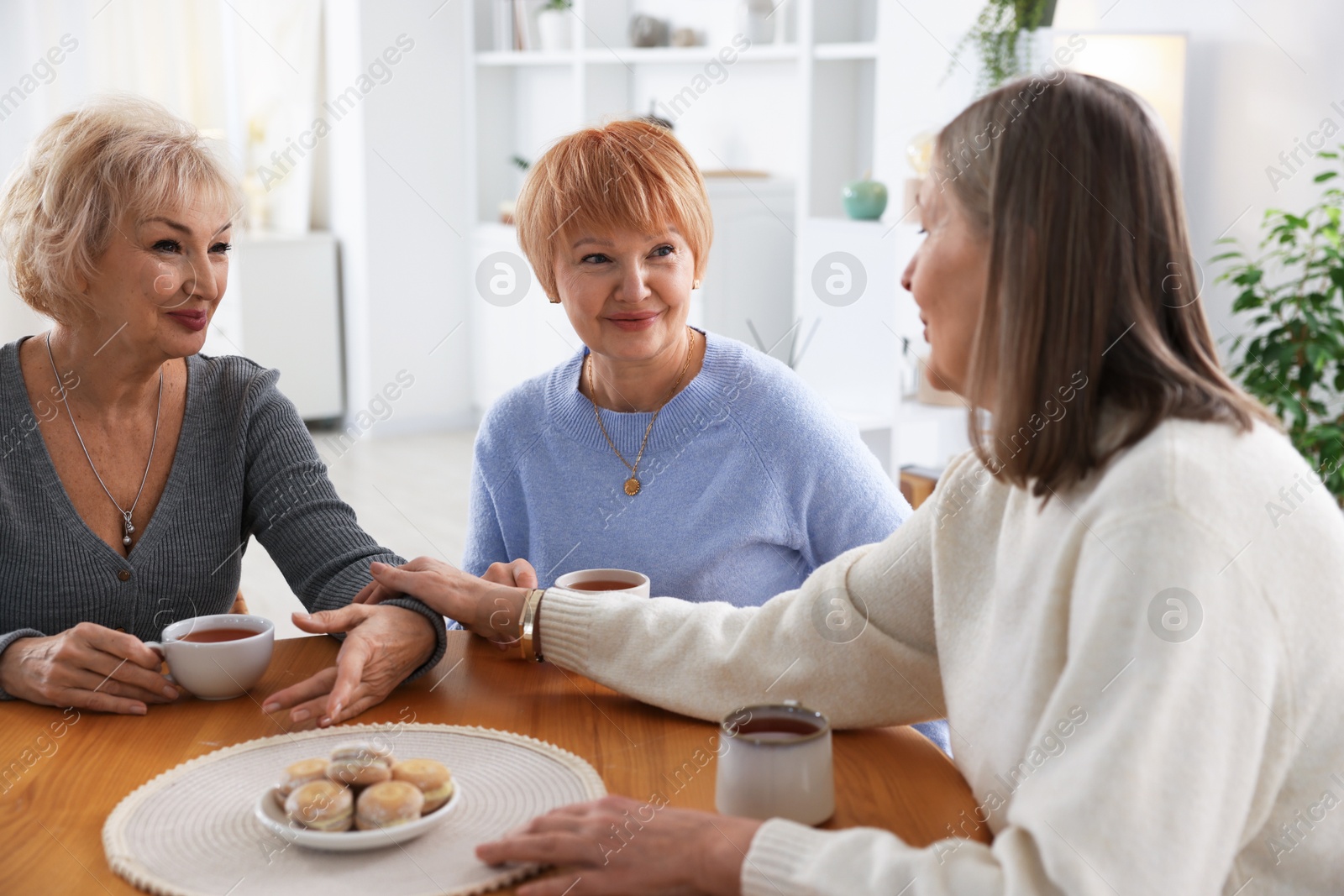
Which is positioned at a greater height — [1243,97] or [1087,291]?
[1243,97]

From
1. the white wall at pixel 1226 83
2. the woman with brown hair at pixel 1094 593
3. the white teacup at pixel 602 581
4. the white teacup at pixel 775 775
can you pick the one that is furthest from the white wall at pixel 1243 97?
the white teacup at pixel 775 775

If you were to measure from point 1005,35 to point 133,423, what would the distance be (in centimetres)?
255

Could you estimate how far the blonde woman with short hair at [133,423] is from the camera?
1634mm

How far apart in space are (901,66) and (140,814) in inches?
135

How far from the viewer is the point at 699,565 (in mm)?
1762

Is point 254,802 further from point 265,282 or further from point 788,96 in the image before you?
point 265,282

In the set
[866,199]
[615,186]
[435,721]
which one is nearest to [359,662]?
[435,721]

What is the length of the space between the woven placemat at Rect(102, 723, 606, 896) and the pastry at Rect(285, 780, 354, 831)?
24 mm

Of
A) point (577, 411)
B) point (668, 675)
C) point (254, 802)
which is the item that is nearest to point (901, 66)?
point (577, 411)

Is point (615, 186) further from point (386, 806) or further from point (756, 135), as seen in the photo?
point (756, 135)

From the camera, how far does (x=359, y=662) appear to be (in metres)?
1.31

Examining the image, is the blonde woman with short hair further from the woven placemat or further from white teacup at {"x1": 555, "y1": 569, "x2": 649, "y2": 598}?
the woven placemat

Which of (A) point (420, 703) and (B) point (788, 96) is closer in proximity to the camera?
(A) point (420, 703)

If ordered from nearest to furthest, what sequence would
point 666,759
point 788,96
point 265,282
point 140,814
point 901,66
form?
1. point 140,814
2. point 666,759
3. point 901,66
4. point 788,96
5. point 265,282
